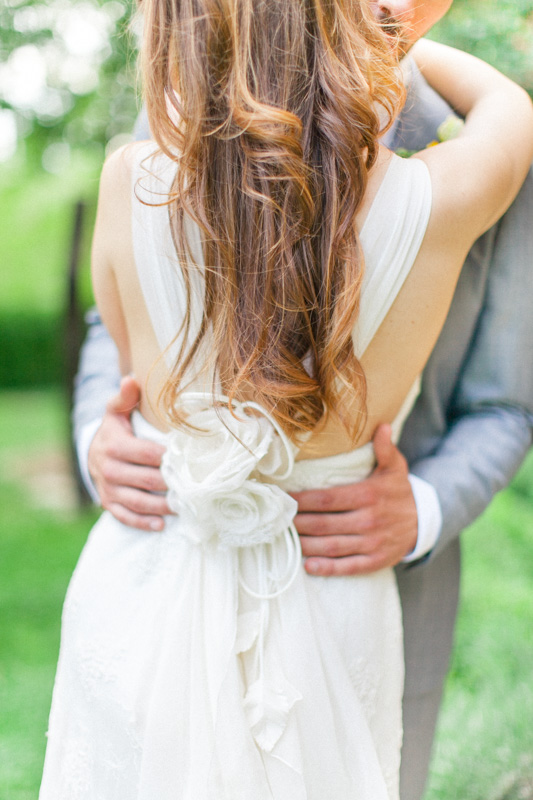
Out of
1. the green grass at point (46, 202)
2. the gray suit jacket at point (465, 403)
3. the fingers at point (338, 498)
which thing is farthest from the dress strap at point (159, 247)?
the green grass at point (46, 202)

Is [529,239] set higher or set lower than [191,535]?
higher

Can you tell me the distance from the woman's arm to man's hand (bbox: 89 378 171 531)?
668 millimetres

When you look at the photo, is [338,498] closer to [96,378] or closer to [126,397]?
[126,397]

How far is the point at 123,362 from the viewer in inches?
60.9

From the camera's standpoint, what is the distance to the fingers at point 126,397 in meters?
1.40

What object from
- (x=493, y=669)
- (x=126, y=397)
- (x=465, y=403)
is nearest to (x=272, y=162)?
(x=126, y=397)

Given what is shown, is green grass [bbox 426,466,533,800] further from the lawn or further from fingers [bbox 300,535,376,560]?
fingers [bbox 300,535,376,560]

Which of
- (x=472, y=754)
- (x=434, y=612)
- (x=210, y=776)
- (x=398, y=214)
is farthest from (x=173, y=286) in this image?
(x=472, y=754)

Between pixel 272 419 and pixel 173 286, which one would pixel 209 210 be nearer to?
pixel 173 286

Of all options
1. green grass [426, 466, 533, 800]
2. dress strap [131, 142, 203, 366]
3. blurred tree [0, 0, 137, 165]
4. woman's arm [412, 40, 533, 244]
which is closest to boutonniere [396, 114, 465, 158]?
A: woman's arm [412, 40, 533, 244]

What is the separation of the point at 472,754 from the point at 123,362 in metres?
2.57

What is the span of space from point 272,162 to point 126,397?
1.89 feet

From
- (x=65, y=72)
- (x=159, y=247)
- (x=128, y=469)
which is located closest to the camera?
(x=159, y=247)

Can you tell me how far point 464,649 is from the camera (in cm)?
394
